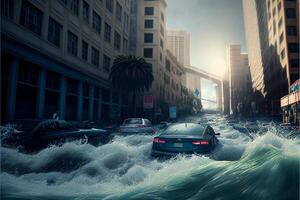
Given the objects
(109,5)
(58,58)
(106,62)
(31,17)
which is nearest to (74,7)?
(58,58)

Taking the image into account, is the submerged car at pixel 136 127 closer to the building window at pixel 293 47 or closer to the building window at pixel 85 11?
the building window at pixel 85 11

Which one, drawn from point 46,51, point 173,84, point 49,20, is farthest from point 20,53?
point 173,84

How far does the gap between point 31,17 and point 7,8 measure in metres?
2.53

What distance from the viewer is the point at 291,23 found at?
49.5 meters

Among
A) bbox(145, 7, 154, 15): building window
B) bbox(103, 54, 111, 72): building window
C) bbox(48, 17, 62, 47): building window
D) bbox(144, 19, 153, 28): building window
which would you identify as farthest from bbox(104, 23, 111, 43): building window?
bbox(145, 7, 154, 15): building window

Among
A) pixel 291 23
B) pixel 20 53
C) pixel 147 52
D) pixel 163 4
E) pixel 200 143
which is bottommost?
pixel 200 143

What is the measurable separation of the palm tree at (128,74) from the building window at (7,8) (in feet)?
58.4

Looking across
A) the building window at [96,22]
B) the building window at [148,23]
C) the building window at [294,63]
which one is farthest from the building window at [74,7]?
the building window at [294,63]

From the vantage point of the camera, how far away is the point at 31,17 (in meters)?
18.4

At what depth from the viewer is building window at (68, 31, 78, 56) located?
24066mm

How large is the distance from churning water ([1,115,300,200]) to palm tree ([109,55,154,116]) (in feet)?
89.0

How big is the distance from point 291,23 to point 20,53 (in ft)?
173

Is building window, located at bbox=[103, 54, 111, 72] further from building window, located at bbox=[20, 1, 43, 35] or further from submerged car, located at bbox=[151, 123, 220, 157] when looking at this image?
submerged car, located at bbox=[151, 123, 220, 157]

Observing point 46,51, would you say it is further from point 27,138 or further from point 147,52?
point 147,52
